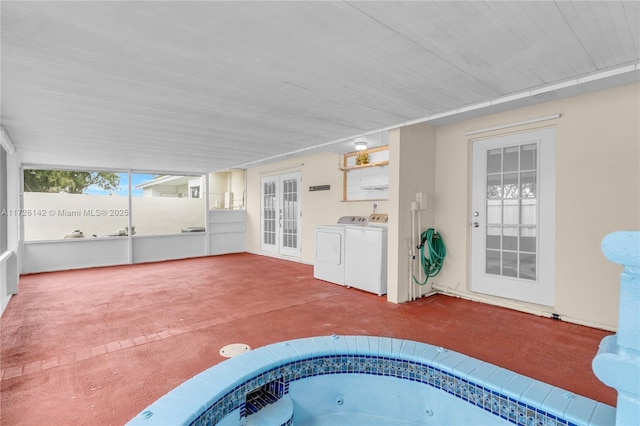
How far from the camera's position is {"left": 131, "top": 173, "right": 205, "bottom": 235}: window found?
25.0 ft

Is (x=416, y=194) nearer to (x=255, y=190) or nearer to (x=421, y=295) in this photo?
(x=421, y=295)

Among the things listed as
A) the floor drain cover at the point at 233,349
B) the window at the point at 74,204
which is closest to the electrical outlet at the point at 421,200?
the floor drain cover at the point at 233,349

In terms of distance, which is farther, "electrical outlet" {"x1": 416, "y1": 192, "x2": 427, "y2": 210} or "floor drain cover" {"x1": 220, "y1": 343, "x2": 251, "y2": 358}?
"electrical outlet" {"x1": 416, "y1": 192, "x2": 427, "y2": 210}

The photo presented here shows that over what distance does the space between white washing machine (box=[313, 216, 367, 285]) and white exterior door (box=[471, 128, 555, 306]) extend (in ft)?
6.20

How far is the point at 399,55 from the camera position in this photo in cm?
227

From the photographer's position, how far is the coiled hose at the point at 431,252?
4.36 m

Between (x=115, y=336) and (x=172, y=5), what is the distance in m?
2.96

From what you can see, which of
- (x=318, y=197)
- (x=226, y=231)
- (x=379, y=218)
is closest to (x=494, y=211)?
(x=379, y=218)

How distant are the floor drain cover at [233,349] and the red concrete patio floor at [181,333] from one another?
0.21 feet

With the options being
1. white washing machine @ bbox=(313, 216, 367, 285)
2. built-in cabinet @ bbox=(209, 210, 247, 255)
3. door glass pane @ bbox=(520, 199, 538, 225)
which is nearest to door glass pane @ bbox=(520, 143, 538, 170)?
door glass pane @ bbox=(520, 199, 538, 225)

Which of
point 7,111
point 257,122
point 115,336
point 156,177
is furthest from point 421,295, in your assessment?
point 156,177

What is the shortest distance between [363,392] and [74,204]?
732 centimetres

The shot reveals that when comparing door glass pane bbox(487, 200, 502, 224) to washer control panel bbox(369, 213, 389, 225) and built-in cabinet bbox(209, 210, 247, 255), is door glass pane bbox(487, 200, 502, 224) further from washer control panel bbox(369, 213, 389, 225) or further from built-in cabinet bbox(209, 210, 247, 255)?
built-in cabinet bbox(209, 210, 247, 255)

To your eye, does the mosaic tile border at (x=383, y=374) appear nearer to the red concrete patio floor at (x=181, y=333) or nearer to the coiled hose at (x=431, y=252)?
the red concrete patio floor at (x=181, y=333)
